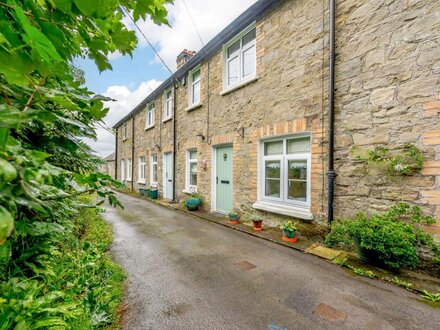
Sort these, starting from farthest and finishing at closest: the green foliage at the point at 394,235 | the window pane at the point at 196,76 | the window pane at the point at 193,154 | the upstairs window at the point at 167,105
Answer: the upstairs window at the point at 167,105
the window pane at the point at 193,154
the window pane at the point at 196,76
the green foliage at the point at 394,235

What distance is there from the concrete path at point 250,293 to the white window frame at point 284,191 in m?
0.86

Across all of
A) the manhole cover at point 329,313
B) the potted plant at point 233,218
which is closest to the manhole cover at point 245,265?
the manhole cover at point 329,313

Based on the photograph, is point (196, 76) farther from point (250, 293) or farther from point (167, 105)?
point (250, 293)

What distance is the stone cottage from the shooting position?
2.99 m

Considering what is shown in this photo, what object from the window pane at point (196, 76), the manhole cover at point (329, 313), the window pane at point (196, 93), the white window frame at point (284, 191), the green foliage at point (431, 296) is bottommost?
the manhole cover at point (329, 313)

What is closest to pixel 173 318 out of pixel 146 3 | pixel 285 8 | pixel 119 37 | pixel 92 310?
pixel 92 310

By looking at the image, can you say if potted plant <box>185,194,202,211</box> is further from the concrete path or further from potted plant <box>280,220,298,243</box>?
potted plant <box>280,220,298,243</box>

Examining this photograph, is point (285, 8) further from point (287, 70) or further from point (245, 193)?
point (245, 193)

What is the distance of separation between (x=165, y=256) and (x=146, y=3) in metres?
3.48

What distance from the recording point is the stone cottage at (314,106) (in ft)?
9.82

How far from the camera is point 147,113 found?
1199 cm

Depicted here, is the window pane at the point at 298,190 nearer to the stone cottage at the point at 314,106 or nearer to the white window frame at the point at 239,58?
the stone cottage at the point at 314,106

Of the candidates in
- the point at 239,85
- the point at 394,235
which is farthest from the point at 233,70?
the point at 394,235

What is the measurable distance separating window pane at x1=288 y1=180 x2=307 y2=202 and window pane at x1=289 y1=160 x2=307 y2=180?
11 cm
